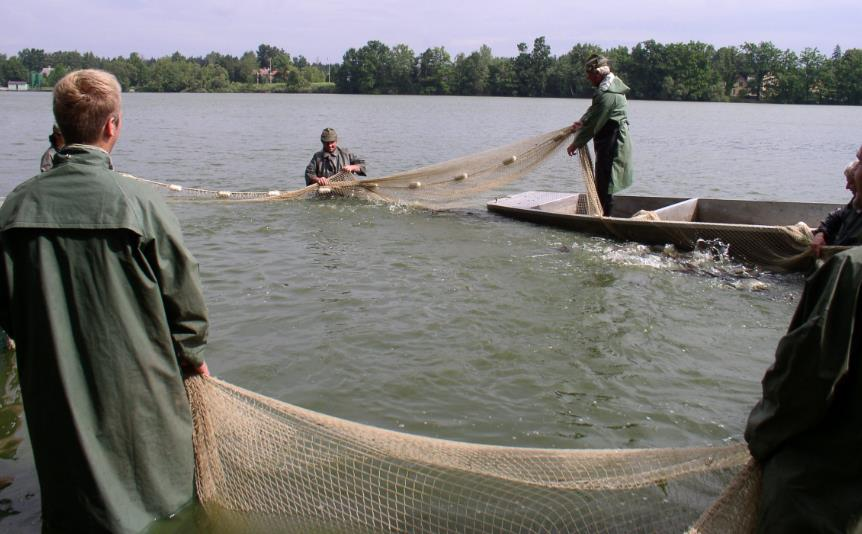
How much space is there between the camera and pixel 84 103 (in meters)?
2.45

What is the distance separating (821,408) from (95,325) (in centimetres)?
228

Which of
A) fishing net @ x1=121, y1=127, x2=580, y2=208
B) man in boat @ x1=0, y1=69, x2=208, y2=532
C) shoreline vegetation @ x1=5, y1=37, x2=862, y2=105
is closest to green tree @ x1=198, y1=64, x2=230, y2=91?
shoreline vegetation @ x1=5, y1=37, x2=862, y2=105

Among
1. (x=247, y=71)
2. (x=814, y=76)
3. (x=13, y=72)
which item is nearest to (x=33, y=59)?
(x=13, y=72)

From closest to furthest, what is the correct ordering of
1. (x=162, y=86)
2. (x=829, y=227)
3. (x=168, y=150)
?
(x=829, y=227) < (x=168, y=150) < (x=162, y=86)

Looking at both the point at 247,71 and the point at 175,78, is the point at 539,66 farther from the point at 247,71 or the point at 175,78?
the point at 247,71

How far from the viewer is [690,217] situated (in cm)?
1016

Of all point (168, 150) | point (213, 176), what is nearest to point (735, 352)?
point (213, 176)

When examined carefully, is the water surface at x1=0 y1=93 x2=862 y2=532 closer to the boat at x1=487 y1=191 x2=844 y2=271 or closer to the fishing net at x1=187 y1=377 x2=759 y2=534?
the boat at x1=487 y1=191 x2=844 y2=271

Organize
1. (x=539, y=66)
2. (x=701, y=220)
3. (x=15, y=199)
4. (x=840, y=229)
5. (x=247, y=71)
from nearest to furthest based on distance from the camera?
(x=15, y=199) < (x=840, y=229) < (x=701, y=220) < (x=539, y=66) < (x=247, y=71)

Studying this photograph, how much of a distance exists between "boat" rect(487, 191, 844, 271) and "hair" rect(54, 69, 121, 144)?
19.0 feet

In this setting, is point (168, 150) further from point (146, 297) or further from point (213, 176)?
point (146, 297)

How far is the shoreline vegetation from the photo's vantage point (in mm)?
79188

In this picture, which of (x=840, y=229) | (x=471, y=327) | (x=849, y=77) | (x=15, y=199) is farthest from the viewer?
(x=849, y=77)

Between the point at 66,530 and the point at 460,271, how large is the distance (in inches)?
223
